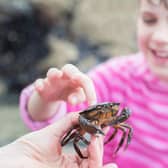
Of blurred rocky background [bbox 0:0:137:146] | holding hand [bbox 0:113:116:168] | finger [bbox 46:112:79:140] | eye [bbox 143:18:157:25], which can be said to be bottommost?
blurred rocky background [bbox 0:0:137:146]

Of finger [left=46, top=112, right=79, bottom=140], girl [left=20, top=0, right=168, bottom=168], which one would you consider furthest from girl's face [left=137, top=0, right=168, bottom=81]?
finger [left=46, top=112, right=79, bottom=140]

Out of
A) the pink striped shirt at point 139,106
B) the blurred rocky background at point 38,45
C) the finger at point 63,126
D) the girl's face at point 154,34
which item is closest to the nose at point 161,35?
the girl's face at point 154,34

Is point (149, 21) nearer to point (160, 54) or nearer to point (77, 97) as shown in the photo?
point (160, 54)

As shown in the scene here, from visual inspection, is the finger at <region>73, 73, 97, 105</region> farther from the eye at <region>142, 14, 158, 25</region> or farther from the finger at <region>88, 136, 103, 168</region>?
the eye at <region>142, 14, 158, 25</region>

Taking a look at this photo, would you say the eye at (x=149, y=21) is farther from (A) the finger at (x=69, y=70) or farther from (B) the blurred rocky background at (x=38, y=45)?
(B) the blurred rocky background at (x=38, y=45)

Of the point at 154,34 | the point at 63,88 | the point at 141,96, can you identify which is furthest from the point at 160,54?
the point at 63,88

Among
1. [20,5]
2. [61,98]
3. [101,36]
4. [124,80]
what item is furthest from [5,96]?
[61,98]
